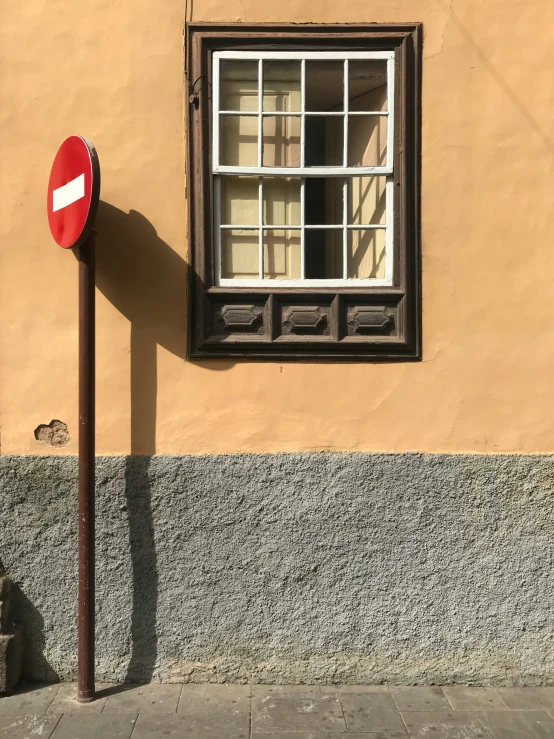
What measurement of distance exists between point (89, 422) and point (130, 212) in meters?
1.28

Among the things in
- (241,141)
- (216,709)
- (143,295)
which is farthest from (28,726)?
(241,141)

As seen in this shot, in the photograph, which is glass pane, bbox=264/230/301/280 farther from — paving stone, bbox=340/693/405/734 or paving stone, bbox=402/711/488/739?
paving stone, bbox=402/711/488/739

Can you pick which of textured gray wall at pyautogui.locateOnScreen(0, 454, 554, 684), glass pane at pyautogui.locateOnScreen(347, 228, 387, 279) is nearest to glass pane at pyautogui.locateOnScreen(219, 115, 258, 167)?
glass pane at pyautogui.locateOnScreen(347, 228, 387, 279)

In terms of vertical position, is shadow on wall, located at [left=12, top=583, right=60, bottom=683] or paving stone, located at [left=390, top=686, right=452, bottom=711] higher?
shadow on wall, located at [left=12, top=583, right=60, bottom=683]

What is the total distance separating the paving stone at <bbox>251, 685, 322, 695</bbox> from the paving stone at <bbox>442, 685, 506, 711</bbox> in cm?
77

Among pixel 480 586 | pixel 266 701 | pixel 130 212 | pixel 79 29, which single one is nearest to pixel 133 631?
pixel 266 701

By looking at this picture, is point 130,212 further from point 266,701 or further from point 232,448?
point 266,701

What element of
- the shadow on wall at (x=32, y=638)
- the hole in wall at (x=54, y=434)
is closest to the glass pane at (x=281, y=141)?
the hole in wall at (x=54, y=434)

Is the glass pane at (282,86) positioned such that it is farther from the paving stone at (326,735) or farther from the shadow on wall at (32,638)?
the paving stone at (326,735)

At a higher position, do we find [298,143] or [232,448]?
[298,143]

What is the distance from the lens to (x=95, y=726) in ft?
12.3

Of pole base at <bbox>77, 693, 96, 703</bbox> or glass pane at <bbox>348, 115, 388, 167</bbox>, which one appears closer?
pole base at <bbox>77, 693, 96, 703</bbox>

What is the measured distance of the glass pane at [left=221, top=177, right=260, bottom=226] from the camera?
14.6ft

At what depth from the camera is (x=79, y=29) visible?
13.9 feet
